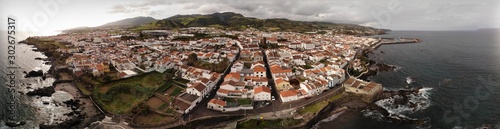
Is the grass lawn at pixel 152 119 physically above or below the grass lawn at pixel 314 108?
below

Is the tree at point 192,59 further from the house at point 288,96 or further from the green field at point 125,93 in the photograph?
the house at point 288,96

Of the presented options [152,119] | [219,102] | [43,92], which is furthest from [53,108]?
[219,102]

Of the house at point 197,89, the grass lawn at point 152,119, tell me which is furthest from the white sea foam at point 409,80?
the grass lawn at point 152,119

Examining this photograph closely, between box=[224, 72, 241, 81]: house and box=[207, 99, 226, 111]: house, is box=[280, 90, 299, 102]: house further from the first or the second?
box=[224, 72, 241, 81]: house

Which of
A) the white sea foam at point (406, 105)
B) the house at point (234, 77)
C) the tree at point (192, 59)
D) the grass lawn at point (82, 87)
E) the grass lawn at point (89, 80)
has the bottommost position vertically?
the white sea foam at point (406, 105)

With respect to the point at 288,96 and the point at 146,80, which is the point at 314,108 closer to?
the point at 288,96

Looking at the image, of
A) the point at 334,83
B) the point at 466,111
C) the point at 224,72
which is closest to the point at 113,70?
the point at 224,72

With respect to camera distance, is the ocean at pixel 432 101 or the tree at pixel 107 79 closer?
the ocean at pixel 432 101
